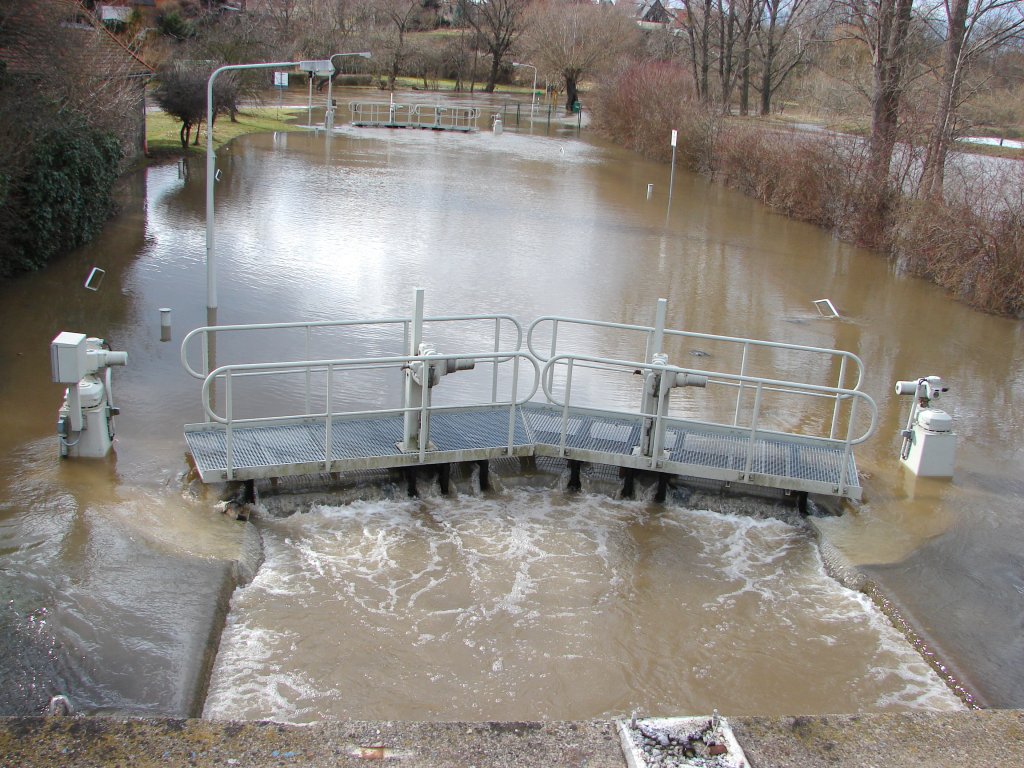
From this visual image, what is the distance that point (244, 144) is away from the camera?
3228cm

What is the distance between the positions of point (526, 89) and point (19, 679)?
74.8 m

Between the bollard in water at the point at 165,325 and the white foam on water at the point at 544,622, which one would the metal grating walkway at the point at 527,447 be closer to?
the white foam on water at the point at 544,622

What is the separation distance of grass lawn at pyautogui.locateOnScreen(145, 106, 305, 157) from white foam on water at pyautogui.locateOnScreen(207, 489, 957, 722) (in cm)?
2323

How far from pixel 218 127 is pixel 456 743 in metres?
33.9

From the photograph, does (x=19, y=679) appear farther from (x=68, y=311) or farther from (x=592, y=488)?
(x=68, y=311)

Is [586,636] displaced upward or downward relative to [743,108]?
downward

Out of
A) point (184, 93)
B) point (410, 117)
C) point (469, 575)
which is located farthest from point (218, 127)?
point (469, 575)

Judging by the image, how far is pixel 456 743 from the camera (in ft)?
16.2

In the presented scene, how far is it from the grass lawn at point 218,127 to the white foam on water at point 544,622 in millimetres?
23228

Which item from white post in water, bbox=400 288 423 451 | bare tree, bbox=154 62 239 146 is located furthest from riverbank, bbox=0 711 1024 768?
bare tree, bbox=154 62 239 146

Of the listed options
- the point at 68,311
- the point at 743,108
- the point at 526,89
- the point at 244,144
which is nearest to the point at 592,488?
the point at 68,311

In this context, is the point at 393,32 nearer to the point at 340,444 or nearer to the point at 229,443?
the point at 340,444

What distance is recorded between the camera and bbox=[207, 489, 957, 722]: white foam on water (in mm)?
6613

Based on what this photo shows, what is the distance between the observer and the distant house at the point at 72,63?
16.4 m
